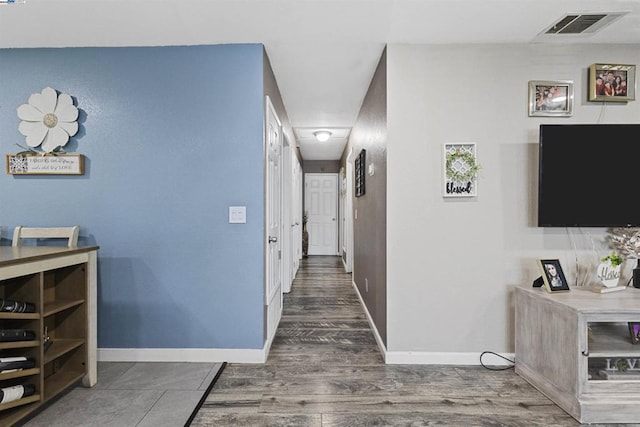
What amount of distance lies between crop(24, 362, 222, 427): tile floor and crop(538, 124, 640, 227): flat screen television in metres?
2.65

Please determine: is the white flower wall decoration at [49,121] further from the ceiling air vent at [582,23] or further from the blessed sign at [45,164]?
the ceiling air vent at [582,23]

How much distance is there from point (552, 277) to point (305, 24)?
2.30 metres

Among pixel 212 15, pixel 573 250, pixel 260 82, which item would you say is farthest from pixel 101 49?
pixel 573 250

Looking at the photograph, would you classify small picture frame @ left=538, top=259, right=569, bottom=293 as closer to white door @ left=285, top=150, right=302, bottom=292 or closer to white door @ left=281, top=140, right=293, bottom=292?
white door @ left=281, top=140, right=293, bottom=292

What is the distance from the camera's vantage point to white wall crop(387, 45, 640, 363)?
251 cm

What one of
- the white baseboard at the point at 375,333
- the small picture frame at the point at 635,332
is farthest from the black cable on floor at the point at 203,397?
the small picture frame at the point at 635,332

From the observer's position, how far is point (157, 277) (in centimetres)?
259

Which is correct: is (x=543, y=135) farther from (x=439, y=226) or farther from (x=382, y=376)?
(x=382, y=376)

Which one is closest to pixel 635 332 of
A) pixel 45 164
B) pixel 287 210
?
pixel 287 210

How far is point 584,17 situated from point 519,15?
405 mm

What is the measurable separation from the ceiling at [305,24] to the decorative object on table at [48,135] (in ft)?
1.37

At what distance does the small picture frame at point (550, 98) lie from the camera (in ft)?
8.20

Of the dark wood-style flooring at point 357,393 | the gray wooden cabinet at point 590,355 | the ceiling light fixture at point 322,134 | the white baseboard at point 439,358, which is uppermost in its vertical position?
the ceiling light fixture at point 322,134

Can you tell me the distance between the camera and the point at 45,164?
257 centimetres
